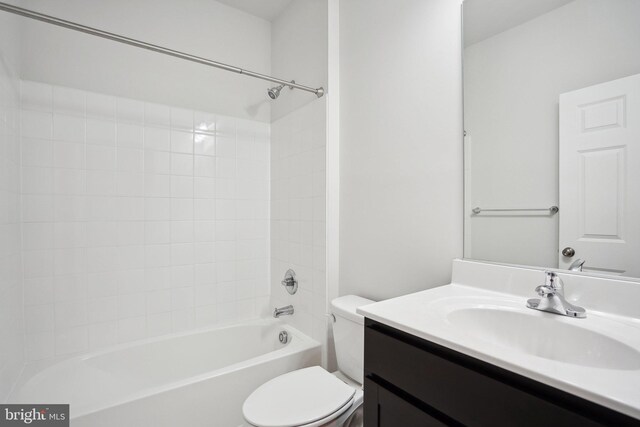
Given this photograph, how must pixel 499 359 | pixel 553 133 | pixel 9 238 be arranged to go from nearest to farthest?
pixel 499 359 → pixel 553 133 → pixel 9 238

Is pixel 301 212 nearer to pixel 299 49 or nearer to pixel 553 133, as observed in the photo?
pixel 299 49

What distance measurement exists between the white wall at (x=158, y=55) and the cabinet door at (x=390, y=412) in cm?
197

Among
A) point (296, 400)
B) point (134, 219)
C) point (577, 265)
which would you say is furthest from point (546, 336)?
point (134, 219)

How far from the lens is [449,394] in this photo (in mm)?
646

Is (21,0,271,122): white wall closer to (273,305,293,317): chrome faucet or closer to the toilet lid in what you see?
(273,305,293,317): chrome faucet

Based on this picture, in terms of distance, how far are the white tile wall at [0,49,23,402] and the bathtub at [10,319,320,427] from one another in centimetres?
16

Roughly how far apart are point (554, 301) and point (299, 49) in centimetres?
194

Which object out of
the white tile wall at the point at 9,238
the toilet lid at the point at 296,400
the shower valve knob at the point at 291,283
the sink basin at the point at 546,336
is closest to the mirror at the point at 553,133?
the sink basin at the point at 546,336

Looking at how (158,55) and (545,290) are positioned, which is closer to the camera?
(545,290)

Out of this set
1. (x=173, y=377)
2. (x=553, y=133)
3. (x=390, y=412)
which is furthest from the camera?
(x=173, y=377)

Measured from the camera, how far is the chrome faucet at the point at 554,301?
79 centimetres

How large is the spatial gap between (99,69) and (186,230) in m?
1.06

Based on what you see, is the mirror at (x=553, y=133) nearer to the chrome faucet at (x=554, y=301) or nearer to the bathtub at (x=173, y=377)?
the chrome faucet at (x=554, y=301)

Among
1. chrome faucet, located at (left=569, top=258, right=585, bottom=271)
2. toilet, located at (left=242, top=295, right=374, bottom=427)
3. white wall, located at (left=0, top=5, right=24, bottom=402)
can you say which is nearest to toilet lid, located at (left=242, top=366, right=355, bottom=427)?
toilet, located at (left=242, top=295, right=374, bottom=427)
